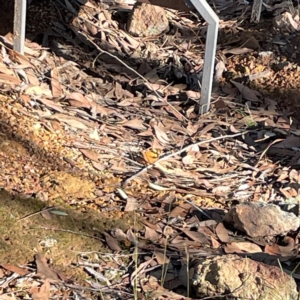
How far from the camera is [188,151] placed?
3.73 metres

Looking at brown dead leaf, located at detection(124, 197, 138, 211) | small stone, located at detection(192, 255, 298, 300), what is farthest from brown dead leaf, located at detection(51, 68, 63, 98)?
small stone, located at detection(192, 255, 298, 300)

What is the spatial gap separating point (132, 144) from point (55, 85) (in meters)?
0.61

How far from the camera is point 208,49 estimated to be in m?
3.97

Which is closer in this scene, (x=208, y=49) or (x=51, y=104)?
(x=51, y=104)

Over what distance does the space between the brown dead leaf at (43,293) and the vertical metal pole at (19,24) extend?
1.81 m

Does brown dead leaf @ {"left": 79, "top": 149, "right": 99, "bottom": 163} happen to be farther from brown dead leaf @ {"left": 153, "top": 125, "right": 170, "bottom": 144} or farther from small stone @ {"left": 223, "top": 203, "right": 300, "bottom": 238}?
small stone @ {"left": 223, "top": 203, "right": 300, "bottom": 238}

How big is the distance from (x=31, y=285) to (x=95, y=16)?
8.23 ft

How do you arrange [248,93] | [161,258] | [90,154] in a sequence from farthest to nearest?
[248,93] → [90,154] → [161,258]

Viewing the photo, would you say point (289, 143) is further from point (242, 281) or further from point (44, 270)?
point (44, 270)

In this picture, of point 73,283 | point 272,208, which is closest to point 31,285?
point 73,283

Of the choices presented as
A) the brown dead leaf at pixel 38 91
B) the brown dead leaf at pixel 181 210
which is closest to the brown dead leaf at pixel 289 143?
the brown dead leaf at pixel 181 210

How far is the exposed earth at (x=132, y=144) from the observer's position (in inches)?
113

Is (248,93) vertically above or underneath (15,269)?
above

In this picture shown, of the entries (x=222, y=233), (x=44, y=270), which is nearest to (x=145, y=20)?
(x=222, y=233)
